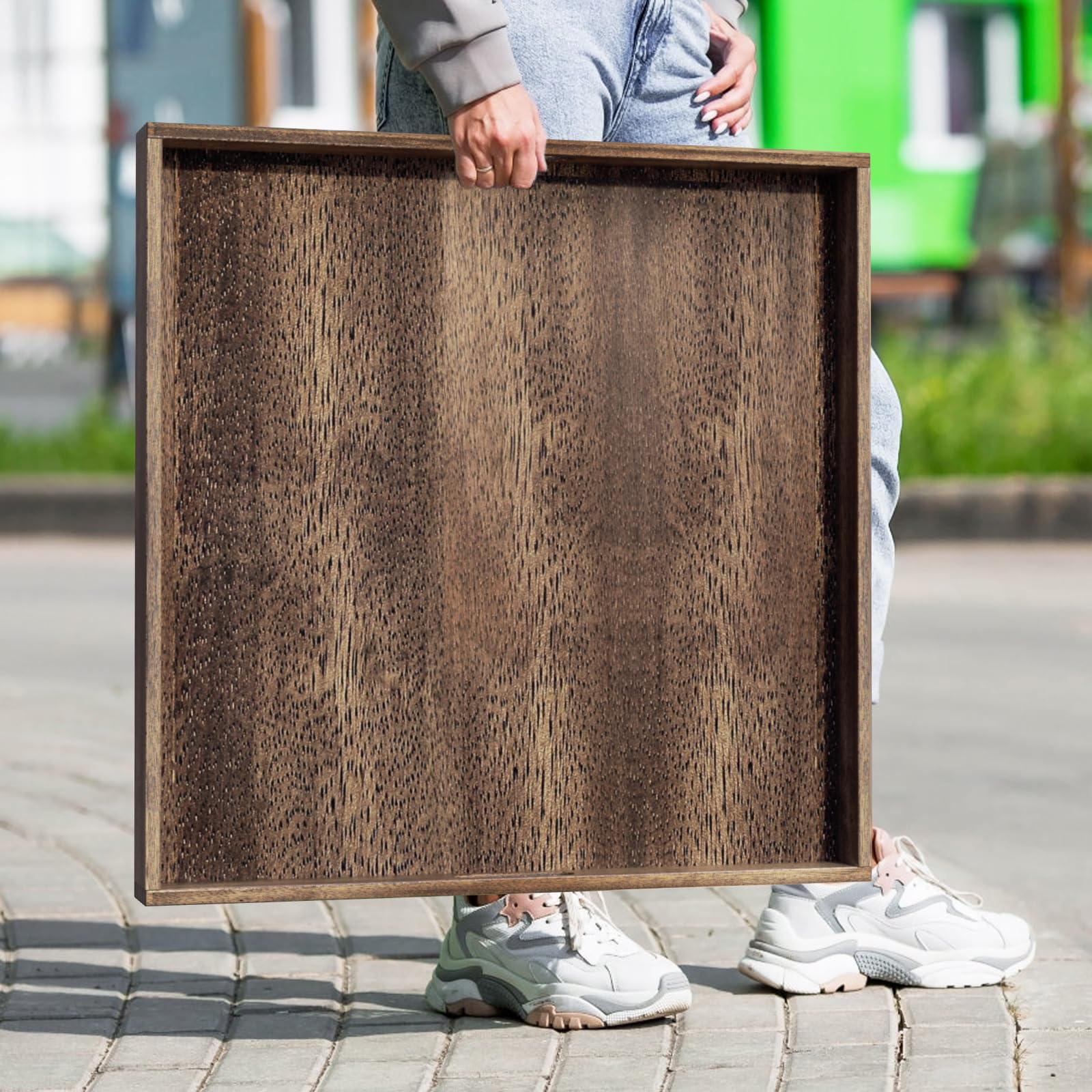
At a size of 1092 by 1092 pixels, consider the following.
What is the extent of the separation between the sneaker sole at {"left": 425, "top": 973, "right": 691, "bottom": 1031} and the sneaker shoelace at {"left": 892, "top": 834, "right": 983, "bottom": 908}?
1.45ft

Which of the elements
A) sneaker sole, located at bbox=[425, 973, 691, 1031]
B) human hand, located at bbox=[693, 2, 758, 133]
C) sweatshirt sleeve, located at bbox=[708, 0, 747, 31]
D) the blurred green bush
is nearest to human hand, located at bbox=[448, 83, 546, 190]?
human hand, located at bbox=[693, 2, 758, 133]

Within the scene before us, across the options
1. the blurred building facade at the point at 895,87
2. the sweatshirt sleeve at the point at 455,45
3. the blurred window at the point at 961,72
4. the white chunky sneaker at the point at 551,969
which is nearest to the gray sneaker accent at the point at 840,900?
the white chunky sneaker at the point at 551,969

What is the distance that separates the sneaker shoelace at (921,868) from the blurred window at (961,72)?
17.9 metres

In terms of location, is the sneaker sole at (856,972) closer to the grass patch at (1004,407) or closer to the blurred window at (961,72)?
the grass patch at (1004,407)

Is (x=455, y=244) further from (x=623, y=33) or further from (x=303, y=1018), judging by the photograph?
(x=303, y=1018)

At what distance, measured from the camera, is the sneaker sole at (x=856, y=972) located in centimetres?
268

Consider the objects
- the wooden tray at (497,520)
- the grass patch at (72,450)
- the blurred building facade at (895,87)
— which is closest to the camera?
the wooden tray at (497,520)

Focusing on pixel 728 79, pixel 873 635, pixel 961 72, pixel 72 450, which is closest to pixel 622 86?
pixel 728 79

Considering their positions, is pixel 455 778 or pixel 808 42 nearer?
pixel 455 778

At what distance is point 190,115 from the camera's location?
45.5 feet

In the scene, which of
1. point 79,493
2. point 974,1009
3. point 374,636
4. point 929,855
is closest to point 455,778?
point 374,636

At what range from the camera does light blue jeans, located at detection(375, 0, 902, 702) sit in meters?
2.49

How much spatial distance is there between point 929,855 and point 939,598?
3820mm

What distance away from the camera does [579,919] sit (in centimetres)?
262
